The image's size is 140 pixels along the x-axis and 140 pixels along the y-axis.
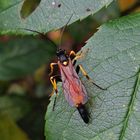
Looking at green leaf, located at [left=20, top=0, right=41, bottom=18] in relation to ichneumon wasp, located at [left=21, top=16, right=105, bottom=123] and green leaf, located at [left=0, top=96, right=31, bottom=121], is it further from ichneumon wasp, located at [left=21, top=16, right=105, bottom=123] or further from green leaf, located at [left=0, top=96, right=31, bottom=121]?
green leaf, located at [left=0, top=96, right=31, bottom=121]

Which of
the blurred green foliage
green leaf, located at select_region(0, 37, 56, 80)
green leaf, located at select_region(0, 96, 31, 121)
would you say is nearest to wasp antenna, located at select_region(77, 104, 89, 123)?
the blurred green foliage

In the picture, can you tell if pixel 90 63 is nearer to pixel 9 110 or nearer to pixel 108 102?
pixel 108 102

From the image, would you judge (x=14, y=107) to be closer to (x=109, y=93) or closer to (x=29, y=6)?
(x=29, y=6)

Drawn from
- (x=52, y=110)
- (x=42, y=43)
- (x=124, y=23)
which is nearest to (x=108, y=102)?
(x=52, y=110)

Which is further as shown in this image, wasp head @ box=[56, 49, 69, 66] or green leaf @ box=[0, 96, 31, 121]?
green leaf @ box=[0, 96, 31, 121]

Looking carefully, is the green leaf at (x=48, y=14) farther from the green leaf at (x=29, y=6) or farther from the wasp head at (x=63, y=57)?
the wasp head at (x=63, y=57)
